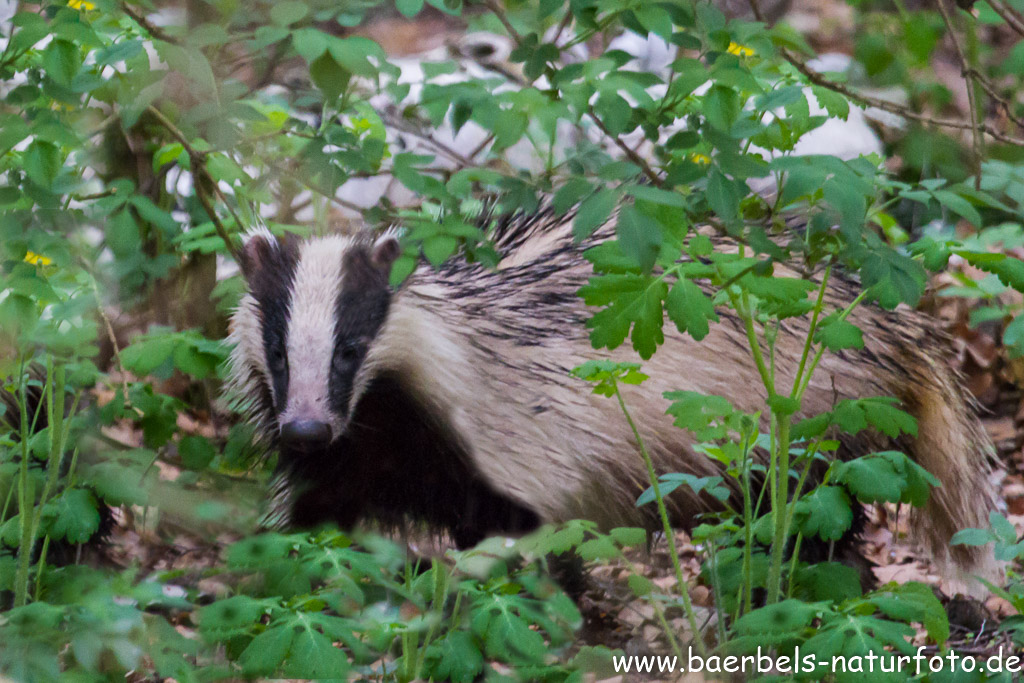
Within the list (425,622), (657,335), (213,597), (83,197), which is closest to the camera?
(657,335)

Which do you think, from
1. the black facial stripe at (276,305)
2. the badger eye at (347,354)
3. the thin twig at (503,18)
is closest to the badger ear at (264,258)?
the black facial stripe at (276,305)

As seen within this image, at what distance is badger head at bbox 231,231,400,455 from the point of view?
9.29 feet

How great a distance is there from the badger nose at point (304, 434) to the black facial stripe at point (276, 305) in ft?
0.43

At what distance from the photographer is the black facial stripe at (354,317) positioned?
2.92 m

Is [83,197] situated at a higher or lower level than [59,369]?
higher

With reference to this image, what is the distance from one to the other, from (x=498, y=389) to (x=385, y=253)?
0.52m

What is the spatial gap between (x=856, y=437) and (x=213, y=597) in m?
2.18

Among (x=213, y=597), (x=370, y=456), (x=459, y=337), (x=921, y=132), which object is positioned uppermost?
(x=921, y=132)

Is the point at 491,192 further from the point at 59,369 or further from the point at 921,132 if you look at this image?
the point at 921,132

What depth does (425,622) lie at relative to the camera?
2131mm

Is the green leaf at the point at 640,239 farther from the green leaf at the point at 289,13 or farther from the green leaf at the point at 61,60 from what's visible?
the green leaf at the point at 61,60

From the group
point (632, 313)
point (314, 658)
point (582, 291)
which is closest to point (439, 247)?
point (582, 291)

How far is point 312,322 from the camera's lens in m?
2.91

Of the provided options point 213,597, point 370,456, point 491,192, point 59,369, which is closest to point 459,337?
point 370,456
